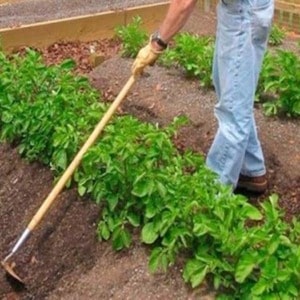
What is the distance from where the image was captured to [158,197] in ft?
15.9

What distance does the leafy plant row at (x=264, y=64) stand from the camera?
6266 mm

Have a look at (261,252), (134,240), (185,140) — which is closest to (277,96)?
(185,140)

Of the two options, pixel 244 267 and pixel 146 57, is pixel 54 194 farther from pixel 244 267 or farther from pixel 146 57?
pixel 244 267

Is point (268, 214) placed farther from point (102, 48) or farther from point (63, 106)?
point (102, 48)

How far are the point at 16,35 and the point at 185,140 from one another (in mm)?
2428

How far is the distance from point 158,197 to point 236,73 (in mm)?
759

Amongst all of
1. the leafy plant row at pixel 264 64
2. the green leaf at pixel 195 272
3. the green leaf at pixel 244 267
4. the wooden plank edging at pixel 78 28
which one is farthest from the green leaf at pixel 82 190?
the wooden plank edging at pixel 78 28

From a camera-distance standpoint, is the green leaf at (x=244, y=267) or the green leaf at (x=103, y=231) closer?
the green leaf at (x=244, y=267)

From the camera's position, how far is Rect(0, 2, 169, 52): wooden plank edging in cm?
801

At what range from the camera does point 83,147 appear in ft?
17.1

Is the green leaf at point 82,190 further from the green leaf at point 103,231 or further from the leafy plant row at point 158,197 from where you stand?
the green leaf at point 103,231

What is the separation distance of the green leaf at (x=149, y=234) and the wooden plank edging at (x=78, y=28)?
331cm

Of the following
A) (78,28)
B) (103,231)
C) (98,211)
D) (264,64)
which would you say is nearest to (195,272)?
(103,231)

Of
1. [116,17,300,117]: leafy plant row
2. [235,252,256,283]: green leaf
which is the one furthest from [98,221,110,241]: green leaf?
[116,17,300,117]: leafy plant row
